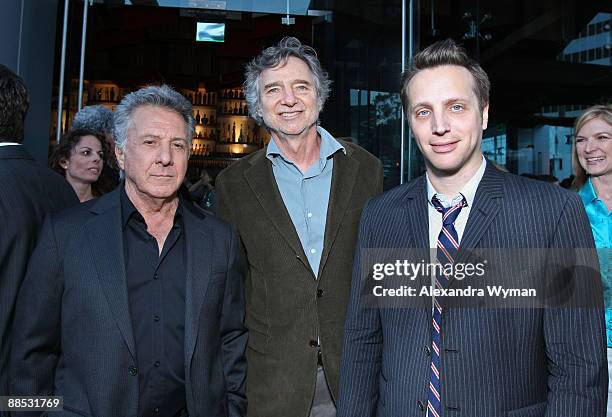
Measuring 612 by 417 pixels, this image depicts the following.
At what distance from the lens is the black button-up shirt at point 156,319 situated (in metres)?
1.63

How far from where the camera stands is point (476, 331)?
4.55 ft

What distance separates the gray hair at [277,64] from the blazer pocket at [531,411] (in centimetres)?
134

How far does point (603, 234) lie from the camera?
2.44 metres

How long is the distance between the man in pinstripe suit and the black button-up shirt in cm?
53

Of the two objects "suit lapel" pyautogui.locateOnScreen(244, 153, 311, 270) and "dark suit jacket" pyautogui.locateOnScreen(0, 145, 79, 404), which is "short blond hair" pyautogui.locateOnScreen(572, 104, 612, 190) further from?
"dark suit jacket" pyautogui.locateOnScreen(0, 145, 79, 404)

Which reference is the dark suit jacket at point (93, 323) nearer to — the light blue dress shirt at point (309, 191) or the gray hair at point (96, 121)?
the light blue dress shirt at point (309, 191)

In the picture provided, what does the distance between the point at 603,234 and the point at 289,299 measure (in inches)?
60.1

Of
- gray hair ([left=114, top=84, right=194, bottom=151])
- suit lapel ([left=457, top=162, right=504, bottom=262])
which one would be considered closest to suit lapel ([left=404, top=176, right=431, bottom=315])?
suit lapel ([left=457, top=162, right=504, bottom=262])

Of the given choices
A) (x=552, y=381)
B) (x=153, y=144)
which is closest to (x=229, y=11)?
(x=153, y=144)

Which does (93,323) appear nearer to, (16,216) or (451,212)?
(16,216)

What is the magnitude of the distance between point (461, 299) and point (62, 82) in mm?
4645

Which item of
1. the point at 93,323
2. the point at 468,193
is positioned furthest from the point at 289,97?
the point at 93,323

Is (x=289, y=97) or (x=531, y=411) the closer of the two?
(x=531, y=411)

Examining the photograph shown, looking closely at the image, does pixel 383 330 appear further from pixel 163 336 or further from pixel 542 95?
pixel 542 95
